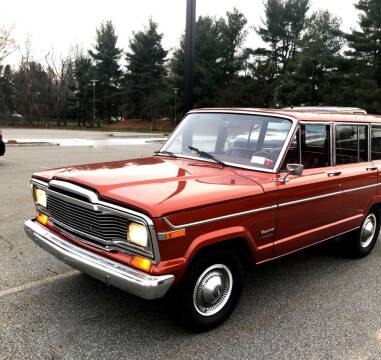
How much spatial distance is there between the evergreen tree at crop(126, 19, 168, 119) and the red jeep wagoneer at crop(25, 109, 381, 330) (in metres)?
62.3

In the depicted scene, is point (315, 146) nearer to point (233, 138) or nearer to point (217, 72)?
point (233, 138)

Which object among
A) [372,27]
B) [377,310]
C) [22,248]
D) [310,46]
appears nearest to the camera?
[377,310]

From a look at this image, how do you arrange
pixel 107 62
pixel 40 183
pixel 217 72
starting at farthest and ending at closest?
pixel 107 62, pixel 217 72, pixel 40 183

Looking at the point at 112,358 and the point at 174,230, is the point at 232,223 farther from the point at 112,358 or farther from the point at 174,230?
the point at 112,358

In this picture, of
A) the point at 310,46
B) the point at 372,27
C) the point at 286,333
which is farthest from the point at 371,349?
the point at 310,46

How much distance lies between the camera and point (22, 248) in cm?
554

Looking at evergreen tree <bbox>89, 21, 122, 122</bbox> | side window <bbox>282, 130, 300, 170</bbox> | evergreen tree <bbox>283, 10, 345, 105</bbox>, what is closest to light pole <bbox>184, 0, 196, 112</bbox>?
side window <bbox>282, 130, 300, 170</bbox>

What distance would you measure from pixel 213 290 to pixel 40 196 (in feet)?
6.12

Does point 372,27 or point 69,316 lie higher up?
point 372,27

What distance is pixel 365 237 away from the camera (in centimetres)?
579

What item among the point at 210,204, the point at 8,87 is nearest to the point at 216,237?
the point at 210,204

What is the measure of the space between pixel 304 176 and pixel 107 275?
2.14 m

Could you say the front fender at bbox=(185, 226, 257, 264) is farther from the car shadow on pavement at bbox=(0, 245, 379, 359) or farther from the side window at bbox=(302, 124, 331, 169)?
the side window at bbox=(302, 124, 331, 169)

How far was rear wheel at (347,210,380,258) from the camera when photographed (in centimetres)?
557
